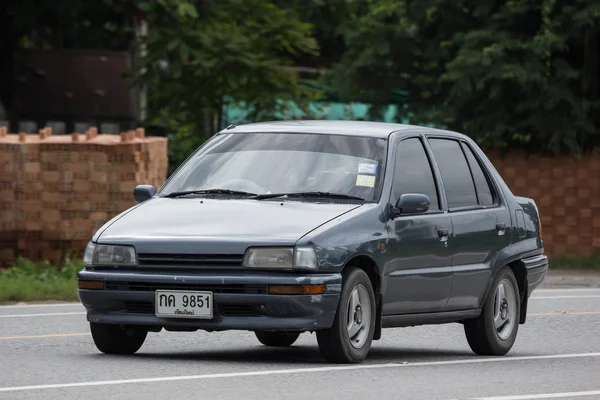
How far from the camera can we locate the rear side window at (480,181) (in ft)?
40.4

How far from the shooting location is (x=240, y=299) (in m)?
9.87

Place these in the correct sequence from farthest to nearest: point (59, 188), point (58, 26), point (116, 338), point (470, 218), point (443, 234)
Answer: point (58, 26) < point (59, 188) < point (470, 218) < point (443, 234) < point (116, 338)

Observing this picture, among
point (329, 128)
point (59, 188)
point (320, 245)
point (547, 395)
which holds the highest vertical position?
point (329, 128)

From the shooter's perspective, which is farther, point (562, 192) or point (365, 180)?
point (562, 192)

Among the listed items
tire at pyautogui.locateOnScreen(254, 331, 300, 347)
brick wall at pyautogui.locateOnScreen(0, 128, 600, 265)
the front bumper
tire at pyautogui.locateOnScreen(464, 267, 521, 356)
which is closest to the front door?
tire at pyautogui.locateOnScreen(464, 267, 521, 356)

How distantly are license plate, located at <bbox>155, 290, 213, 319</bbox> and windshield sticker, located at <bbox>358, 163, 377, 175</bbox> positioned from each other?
1625 mm

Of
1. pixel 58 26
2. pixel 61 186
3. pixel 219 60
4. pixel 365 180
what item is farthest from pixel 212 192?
pixel 58 26

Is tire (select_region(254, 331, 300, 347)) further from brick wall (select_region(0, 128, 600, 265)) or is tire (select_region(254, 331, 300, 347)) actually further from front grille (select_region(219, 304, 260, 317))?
brick wall (select_region(0, 128, 600, 265))

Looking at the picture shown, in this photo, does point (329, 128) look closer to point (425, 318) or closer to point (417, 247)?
point (417, 247)

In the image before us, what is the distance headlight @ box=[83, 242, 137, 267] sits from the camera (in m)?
10.2

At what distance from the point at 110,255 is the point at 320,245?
1334 millimetres

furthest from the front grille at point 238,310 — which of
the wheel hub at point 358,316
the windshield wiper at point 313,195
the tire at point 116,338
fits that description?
the windshield wiper at point 313,195

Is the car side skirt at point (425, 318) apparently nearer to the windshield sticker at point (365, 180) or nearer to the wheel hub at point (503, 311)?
the wheel hub at point (503, 311)

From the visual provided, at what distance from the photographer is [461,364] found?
36.2 feet
